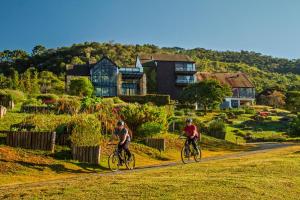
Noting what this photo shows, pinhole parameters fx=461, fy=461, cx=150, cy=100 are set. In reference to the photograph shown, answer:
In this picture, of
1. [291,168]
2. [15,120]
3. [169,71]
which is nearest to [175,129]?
[15,120]

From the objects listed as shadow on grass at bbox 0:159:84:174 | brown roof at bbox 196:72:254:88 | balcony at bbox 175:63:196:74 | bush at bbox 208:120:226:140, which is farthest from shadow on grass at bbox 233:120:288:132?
shadow on grass at bbox 0:159:84:174

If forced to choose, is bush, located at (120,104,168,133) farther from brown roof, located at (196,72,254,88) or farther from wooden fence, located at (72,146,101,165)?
brown roof, located at (196,72,254,88)

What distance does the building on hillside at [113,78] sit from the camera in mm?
92500

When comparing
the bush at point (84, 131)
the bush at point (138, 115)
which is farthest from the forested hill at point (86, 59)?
the bush at point (84, 131)

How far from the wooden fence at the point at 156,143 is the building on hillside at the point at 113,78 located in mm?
60528

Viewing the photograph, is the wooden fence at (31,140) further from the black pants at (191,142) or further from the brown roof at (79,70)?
the brown roof at (79,70)

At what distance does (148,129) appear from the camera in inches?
1278

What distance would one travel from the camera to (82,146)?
76.7 ft

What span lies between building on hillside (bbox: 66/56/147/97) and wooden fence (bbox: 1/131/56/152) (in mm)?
67001

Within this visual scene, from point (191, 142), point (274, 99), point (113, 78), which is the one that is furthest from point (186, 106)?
point (191, 142)

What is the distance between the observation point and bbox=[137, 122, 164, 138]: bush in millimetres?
32497

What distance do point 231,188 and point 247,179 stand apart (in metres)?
1.86

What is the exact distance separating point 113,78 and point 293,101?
120ft

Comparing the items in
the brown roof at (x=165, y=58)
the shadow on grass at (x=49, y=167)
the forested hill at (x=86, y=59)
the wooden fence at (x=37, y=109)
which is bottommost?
the shadow on grass at (x=49, y=167)
